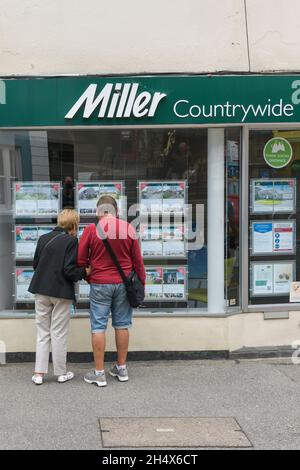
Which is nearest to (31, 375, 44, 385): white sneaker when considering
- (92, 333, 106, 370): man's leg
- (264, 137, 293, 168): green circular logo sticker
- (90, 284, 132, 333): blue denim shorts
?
(92, 333, 106, 370): man's leg

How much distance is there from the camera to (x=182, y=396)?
4918mm

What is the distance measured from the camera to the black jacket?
5.08m

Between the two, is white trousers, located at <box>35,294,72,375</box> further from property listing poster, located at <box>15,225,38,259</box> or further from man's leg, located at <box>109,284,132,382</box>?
property listing poster, located at <box>15,225,38,259</box>

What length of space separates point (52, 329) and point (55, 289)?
1.32 ft

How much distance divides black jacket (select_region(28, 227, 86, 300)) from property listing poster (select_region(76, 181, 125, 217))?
3.16 feet

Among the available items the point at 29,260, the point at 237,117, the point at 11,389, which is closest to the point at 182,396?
the point at 11,389

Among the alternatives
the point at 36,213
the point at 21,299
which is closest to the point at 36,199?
the point at 36,213

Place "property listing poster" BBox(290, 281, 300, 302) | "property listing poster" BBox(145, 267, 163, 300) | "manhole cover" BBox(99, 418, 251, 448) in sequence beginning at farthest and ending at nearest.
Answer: "property listing poster" BBox(290, 281, 300, 302), "property listing poster" BBox(145, 267, 163, 300), "manhole cover" BBox(99, 418, 251, 448)

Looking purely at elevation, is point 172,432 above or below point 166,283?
below

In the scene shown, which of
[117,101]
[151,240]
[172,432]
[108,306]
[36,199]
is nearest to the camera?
[172,432]

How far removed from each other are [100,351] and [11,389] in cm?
86

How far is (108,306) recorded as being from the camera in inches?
204

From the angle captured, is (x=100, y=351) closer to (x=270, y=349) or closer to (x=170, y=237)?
(x=170, y=237)

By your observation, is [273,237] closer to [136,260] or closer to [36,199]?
[136,260]
